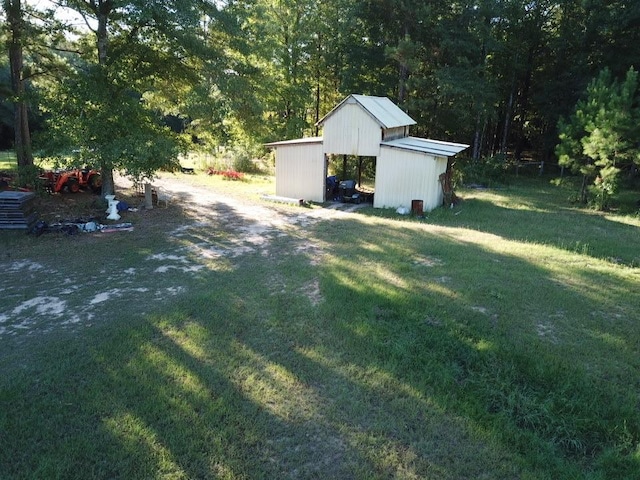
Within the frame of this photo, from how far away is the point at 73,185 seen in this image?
1557 cm

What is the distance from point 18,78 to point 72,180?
3534 millimetres

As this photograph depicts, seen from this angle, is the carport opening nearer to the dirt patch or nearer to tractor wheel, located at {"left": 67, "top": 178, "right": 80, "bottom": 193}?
the dirt patch

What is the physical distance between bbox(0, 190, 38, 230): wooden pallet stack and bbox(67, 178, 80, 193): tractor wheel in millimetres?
4944

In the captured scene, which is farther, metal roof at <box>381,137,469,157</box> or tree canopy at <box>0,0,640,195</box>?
metal roof at <box>381,137,469,157</box>

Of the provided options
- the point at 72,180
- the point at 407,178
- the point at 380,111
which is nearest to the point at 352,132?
the point at 380,111

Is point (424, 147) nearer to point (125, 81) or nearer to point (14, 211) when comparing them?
point (125, 81)

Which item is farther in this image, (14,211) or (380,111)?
(380,111)

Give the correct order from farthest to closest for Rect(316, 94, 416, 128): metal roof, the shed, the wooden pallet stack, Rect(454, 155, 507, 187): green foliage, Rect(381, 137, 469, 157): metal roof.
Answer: Rect(454, 155, 507, 187): green foliage → Rect(316, 94, 416, 128): metal roof → the shed → Rect(381, 137, 469, 157): metal roof → the wooden pallet stack

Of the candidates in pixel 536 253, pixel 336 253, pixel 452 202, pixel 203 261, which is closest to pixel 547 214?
pixel 452 202

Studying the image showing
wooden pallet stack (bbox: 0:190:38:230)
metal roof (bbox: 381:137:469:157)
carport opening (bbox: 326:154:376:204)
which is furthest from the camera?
carport opening (bbox: 326:154:376:204)

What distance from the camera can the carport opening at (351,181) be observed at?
17047 mm

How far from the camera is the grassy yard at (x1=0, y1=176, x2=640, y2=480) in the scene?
3789 mm

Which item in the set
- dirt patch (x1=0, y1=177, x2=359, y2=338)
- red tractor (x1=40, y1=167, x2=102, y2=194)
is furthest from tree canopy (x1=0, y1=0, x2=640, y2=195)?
red tractor (x1=40, y1=167, x2=102, y2=194)

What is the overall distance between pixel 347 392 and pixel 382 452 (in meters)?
0.86
